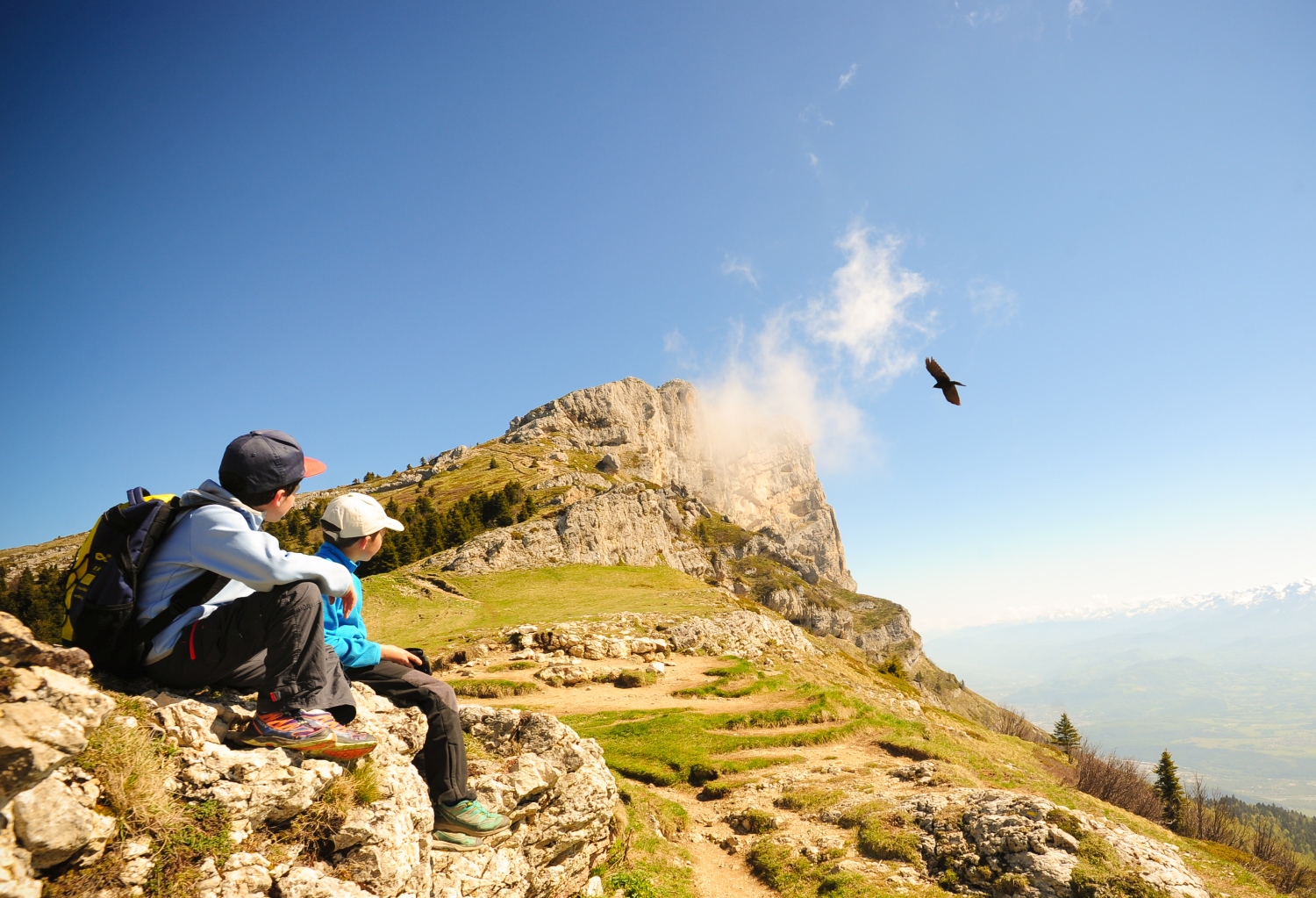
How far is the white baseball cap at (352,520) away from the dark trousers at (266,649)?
1030 millimetres

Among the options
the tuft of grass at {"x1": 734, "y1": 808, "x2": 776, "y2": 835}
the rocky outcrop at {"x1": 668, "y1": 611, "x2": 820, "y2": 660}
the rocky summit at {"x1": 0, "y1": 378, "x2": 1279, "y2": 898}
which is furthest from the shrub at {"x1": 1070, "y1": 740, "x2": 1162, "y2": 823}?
the rocky outcrop at {"x1": 668, "y1": 611, "x2": 820, "y2": 660}

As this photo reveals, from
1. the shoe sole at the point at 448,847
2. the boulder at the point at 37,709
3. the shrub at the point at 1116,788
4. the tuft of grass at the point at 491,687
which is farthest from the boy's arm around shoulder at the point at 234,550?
the shrub at the point at 1116,788

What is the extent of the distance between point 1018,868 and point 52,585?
3961 inches

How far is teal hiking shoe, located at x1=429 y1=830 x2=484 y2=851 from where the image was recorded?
620 centimetres

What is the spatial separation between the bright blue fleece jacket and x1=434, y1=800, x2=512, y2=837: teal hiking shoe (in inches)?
74.1

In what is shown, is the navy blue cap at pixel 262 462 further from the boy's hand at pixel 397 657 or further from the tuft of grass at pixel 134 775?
the boy's hand at pixel 397 657

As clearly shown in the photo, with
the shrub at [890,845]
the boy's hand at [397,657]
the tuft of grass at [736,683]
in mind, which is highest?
the boy's hand at [397,657]

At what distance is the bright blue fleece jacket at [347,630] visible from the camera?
5930 mm

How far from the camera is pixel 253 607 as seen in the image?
4.77 meters

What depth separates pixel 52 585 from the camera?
2672 inches

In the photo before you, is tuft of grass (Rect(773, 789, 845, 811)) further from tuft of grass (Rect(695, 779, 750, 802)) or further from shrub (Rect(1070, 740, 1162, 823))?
shrub (Rect(1070, 740, 1162, 823))

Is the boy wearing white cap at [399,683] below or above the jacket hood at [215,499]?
below

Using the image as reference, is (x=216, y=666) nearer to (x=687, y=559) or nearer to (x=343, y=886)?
(x=343, y=886)

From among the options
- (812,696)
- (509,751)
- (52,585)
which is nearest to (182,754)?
(509,751)
